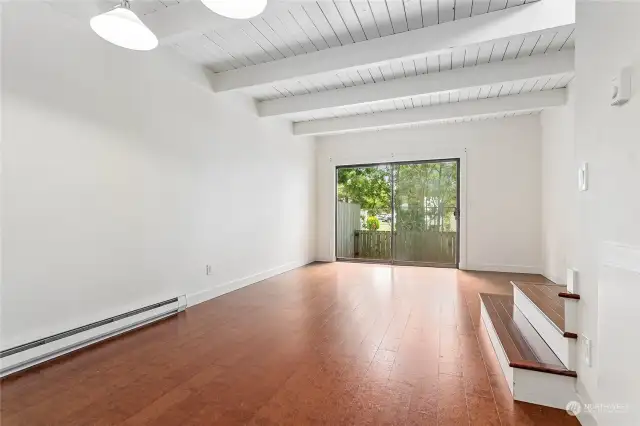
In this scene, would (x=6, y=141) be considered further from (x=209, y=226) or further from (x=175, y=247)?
(x=209, y=226)

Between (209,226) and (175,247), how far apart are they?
56 cm

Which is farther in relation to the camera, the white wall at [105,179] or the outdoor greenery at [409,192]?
the outdoor greenery at [409,192]

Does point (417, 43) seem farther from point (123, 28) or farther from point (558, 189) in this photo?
point (558, 189)

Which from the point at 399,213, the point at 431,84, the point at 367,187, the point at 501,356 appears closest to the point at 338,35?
the point at 431,84

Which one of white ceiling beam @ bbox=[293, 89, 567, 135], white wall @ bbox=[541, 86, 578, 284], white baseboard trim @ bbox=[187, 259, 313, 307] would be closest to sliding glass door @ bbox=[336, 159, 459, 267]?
white ceiling beam @ bbox=[293, 89, 567, 135]

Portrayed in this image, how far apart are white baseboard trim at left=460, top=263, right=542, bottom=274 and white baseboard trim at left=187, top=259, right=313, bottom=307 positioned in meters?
3.30

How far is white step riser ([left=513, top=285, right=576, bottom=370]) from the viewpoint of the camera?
1699 mm

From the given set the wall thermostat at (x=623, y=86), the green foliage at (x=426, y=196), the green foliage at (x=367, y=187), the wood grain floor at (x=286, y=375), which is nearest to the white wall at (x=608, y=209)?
the wall thermostat at (x=623, y=86)

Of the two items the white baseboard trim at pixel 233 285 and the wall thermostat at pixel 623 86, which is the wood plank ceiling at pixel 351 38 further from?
the white baseboard trim at pixel 233 285

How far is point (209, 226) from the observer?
3.87 m

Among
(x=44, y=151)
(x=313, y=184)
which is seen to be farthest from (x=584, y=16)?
(x=313, y=184)

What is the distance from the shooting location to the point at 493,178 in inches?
221

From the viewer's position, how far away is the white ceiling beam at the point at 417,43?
256cm

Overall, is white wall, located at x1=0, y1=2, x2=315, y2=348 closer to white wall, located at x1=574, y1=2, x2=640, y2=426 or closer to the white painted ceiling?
the white painted ceiling
